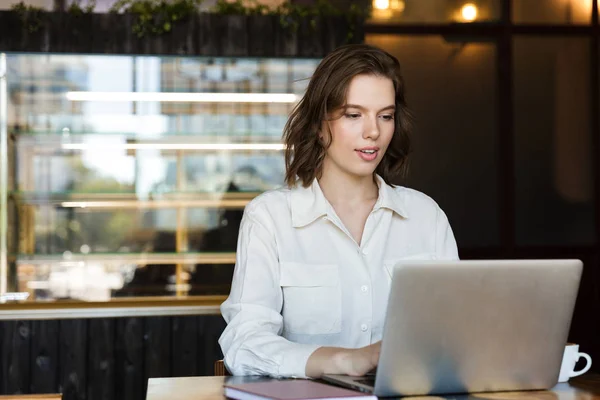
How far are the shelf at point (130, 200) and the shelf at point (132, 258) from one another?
0.21 m

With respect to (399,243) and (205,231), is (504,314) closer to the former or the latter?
(399,243)

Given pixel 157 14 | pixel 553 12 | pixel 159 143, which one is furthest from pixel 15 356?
pixel 553 12

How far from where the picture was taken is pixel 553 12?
490 cm

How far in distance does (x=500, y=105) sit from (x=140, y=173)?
215 centimetres

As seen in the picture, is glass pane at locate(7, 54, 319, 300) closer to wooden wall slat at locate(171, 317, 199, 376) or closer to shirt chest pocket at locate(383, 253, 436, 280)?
wooden wall slat at locate(171, 317, 199, 376)

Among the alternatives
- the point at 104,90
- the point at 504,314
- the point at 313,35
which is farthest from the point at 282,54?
the point at 504,314

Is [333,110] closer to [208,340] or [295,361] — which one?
[295,361]

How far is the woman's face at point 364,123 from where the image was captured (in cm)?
195

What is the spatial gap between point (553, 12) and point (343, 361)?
3.91 m

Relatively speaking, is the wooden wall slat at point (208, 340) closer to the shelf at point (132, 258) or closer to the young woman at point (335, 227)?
the shelf at point (132, 258)

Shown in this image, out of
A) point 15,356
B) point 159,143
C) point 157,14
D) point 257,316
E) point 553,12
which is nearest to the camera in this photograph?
point 257,316

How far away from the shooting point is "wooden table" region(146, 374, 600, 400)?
1.42 m

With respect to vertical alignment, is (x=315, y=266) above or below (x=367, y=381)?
above

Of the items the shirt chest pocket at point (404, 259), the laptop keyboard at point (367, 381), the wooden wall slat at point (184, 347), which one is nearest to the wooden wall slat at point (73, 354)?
the wooden wall slat at point (184, 347)
